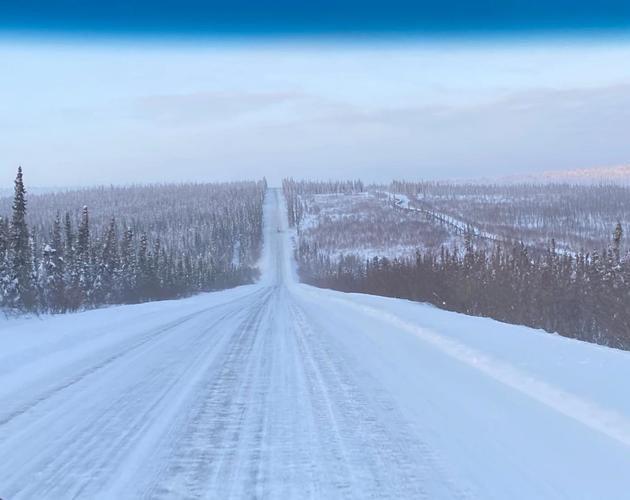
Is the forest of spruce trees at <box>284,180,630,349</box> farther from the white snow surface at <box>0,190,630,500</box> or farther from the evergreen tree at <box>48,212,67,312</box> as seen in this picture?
the evergreen tree at <box>48,212,67,312</box>

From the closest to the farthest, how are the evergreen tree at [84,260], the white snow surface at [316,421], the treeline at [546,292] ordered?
1. the white snow surface at [316,421]
2. the treeline at [546,292]
3. the evergreen tree at [84,260]

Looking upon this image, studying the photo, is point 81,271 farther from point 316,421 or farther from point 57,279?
point 316,421

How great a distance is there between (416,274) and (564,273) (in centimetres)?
1637

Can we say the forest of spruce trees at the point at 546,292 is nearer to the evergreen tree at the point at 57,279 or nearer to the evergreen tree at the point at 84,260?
the evergreen tree at the point at 57,279

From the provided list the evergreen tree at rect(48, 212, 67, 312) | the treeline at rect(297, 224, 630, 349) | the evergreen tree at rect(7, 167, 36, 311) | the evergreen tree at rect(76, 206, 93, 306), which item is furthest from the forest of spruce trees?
the evergreen tree at rect(76, 206, 93, 306)

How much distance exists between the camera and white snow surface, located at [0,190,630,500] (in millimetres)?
5074

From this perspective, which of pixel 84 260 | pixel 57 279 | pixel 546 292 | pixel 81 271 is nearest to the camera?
pixel 546 292

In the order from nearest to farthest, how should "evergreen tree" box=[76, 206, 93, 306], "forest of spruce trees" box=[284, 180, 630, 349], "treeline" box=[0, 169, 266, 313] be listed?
"forest of spruce trees" box=[284, 180, 630, 349] < "treeline" box=[0, 169, 266, 313] < "evergreen tree" box=[76, 206, 93, 306]

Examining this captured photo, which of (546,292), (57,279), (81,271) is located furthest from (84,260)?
(546,292)

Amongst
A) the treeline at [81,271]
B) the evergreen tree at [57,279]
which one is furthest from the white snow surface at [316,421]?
the evergreen tree at [57,279]

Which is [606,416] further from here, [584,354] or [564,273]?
[564,273]

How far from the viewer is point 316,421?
6996 mm

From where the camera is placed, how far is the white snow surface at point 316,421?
16.6 ft

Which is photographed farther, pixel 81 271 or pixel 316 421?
pixel 81 271
